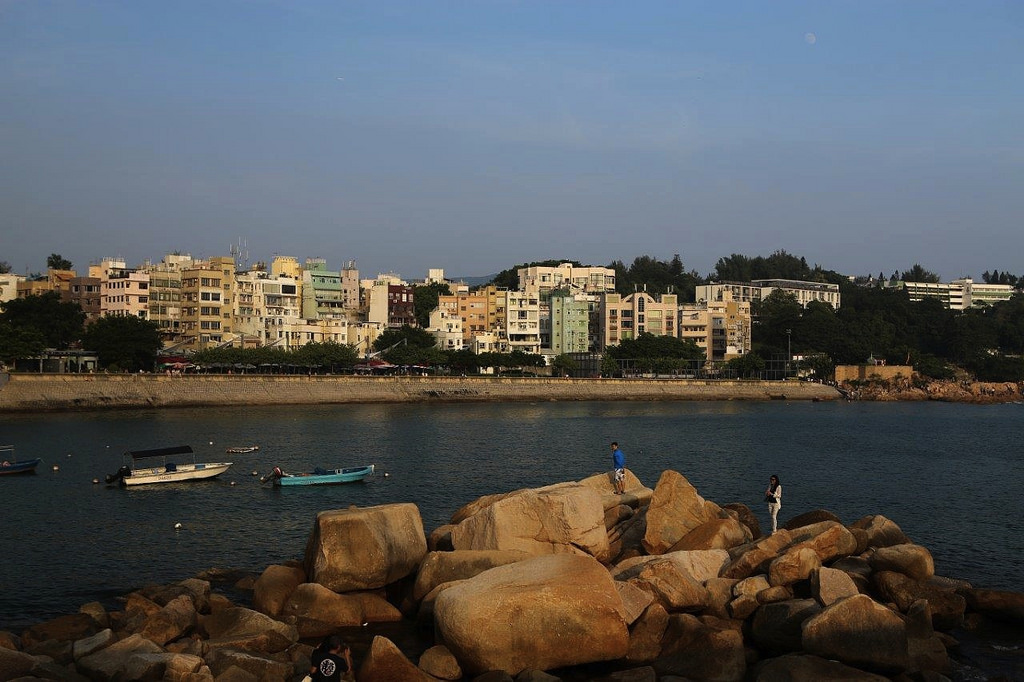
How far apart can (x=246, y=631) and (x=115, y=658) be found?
2.62m

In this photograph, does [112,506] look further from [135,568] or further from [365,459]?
[365,459]

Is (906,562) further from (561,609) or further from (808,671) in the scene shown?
(561,609)

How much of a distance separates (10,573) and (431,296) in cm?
13565

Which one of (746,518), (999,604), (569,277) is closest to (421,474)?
(746,518)

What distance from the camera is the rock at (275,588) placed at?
21594 millimetres

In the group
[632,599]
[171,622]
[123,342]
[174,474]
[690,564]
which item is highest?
[123,342]

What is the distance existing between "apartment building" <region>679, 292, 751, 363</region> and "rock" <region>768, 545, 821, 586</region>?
13834cm

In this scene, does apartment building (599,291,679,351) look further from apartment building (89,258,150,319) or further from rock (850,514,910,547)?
rock (850,514,910,547)

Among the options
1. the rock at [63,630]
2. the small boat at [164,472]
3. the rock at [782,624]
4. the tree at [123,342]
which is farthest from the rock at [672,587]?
the tree at [123,342]

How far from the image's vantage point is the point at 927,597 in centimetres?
2102

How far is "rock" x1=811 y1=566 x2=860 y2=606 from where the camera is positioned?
19344 millimetres

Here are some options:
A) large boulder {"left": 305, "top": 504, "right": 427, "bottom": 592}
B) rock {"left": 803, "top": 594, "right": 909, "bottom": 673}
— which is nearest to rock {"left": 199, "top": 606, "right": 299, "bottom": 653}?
large boulder {"left": 305, "top": 504, "right": 427, "bottom": 592}

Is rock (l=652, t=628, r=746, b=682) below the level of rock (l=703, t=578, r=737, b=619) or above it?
below

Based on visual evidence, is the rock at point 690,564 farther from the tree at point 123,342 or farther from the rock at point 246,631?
the tree at point 123,342
